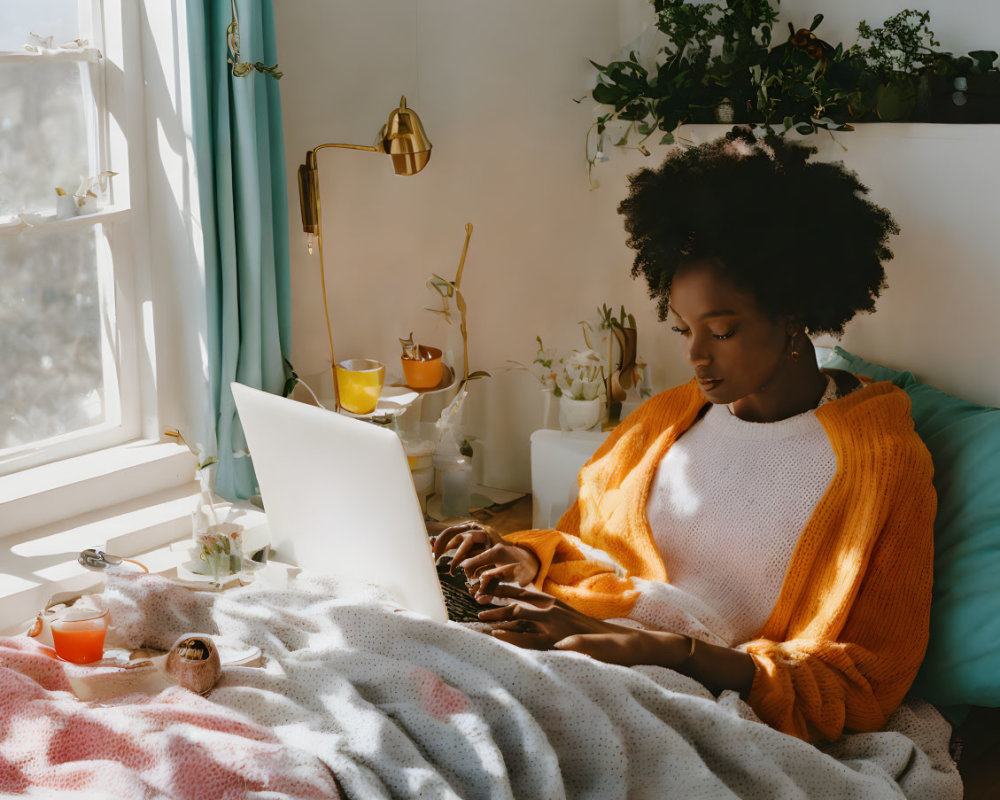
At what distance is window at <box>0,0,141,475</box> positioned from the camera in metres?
2.16

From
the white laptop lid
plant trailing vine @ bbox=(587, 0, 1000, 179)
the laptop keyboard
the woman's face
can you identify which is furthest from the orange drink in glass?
plant trailing vine @ bbox=(587, 0, 1000, 179)

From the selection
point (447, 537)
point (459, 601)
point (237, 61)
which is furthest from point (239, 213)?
point (459, 601)

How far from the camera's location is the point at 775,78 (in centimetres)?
238

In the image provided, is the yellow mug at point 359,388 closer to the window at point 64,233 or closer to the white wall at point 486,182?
the white wall at point 486,182

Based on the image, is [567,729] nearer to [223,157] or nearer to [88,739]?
[88,739]

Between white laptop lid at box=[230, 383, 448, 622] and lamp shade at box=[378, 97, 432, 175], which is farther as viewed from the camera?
lamp shade at box=[378, 97, 432, 175]

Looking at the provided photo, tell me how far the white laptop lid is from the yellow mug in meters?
0.74

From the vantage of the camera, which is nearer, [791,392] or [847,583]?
[847,583]

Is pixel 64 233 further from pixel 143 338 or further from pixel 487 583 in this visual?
pixel 487 583

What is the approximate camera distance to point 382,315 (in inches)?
114

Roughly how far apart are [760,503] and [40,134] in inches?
62.9

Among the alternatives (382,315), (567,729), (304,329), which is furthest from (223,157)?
(567,729)

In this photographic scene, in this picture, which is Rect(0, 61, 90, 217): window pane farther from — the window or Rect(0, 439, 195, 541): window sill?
Rect(0, 439, 195, 541): window sill

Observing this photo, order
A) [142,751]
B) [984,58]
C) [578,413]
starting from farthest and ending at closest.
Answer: [578,413], [984,58], [142,751]
